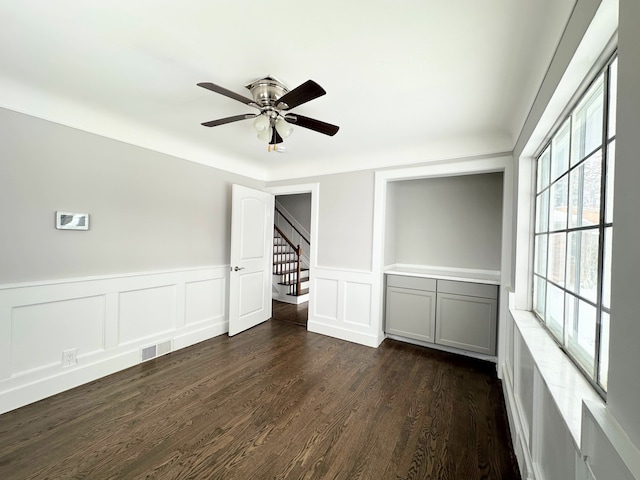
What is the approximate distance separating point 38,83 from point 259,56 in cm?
175

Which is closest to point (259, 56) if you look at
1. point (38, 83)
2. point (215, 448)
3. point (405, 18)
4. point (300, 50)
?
point (300, 50)

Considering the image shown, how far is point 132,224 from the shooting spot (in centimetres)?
271

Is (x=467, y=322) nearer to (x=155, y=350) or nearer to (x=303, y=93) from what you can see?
(x=303, y=93)

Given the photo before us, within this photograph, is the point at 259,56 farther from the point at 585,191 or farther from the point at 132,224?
the point at 132,224

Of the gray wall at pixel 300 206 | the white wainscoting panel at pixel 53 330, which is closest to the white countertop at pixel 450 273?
the white wainscoting panel at pixel 53 330

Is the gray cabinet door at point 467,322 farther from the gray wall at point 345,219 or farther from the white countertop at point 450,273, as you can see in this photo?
the gray wall at point 345,219

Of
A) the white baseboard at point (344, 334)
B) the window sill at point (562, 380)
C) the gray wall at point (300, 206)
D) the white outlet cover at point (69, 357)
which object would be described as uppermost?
the gray wall at point (300, 206)

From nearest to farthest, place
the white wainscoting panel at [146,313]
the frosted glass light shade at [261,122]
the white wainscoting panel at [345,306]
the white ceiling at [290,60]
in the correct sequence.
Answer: the white ceiling at [290,60], the frosted glass light shade at [261,122], the white wainscoting panel at [146,313], the white wainscoting panel at [345,306]

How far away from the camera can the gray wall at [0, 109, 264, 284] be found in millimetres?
2045

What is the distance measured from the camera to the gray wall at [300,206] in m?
6.63

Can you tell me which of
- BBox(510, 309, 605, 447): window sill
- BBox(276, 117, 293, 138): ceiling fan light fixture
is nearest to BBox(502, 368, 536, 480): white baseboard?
BBox(510, 309, 605, 447): window sill

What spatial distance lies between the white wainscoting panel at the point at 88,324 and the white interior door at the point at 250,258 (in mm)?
411

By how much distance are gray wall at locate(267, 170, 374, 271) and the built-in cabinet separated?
1.74ft

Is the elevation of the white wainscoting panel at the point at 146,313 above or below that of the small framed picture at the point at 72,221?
below
